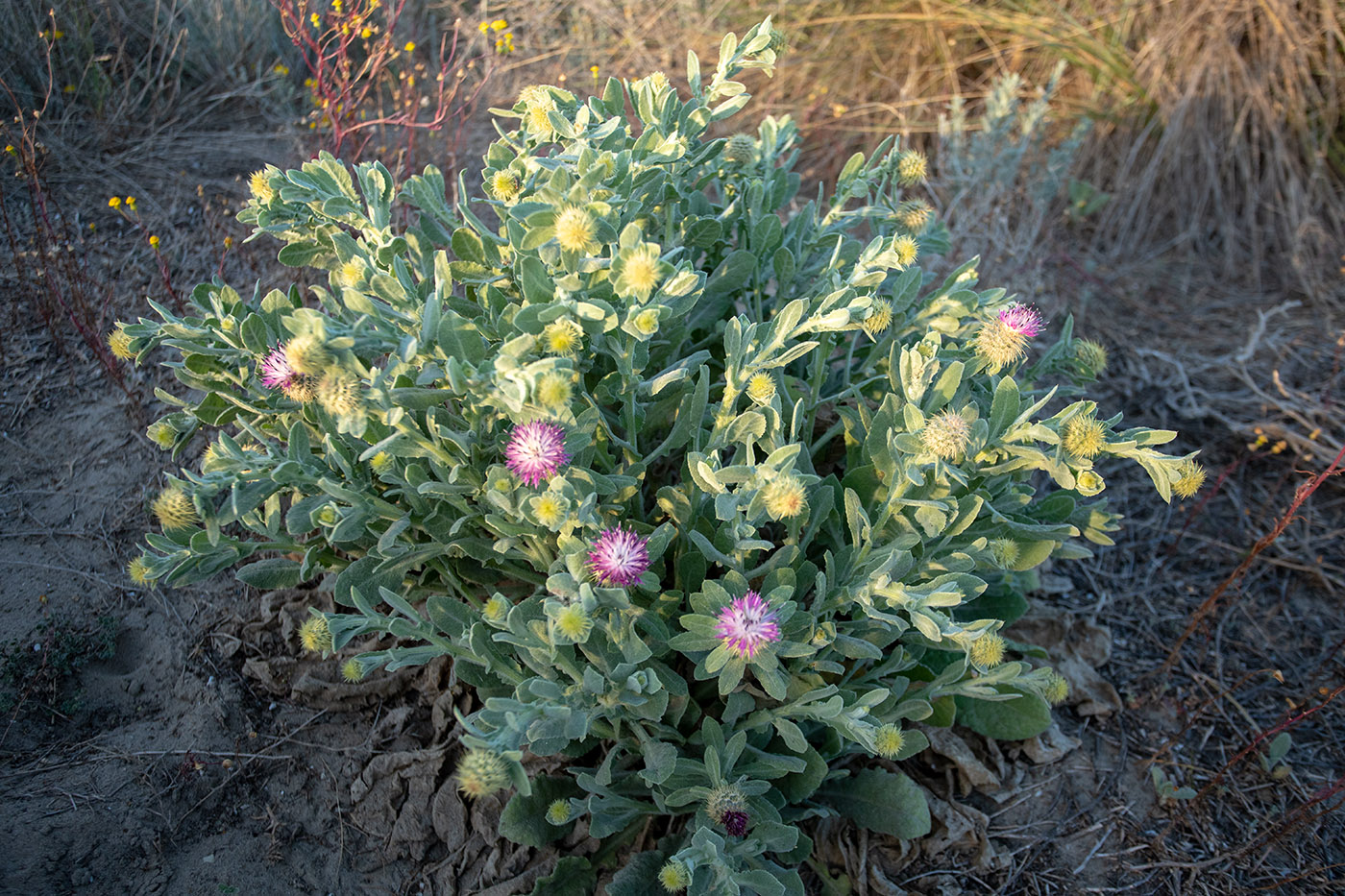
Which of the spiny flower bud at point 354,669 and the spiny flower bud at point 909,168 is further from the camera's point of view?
the spiny flower bud at point 909,168

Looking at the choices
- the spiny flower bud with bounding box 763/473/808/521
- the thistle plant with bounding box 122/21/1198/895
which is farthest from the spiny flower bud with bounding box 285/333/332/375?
the spiny flower bud with bounding box 763/473/808/521

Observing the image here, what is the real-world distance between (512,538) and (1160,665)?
2204mm

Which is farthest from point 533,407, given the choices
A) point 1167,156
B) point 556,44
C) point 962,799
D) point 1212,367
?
point 1167,156

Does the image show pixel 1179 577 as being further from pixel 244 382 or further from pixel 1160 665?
pixel 244 382

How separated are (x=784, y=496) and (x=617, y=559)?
33 cm

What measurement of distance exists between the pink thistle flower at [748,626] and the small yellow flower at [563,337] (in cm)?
57

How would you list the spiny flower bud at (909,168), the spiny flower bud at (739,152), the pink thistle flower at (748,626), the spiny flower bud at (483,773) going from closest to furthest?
the spiny flower bud at (483,773), the pink thistle flower at (748,626), the spiny flower bud at (909,168), the spiny flower bud at (739,152)

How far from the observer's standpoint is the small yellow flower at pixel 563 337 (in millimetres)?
1710

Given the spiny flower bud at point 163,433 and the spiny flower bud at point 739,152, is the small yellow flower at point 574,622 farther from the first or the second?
the spiny flower bud at point 739,152

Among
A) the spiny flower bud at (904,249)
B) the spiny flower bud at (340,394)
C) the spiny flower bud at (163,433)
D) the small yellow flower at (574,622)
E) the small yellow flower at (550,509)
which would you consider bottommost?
the small yellow flower at (574,622)

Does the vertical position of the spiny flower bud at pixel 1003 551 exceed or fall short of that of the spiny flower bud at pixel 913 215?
it falls short

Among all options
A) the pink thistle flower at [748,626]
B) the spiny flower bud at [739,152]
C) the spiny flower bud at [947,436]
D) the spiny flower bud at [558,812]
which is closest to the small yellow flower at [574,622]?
the pink thistle flower at [748,626]

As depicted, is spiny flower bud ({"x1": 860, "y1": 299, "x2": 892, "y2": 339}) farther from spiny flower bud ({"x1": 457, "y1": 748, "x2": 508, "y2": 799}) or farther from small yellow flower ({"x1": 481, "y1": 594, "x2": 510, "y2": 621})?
spiny flower bud ({"x1": 457, "y1": 748, "x2": 508, "y2": 799})

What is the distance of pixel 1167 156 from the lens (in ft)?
16.8
